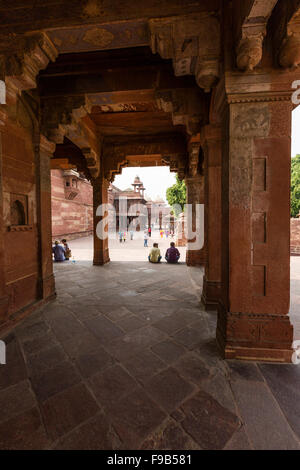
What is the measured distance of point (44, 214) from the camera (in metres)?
4.16

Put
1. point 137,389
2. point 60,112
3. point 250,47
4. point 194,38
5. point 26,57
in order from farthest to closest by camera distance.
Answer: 1. point 60,112
2. point 26,57
3. point 194,38
4. point 250,47
5. point 137,389

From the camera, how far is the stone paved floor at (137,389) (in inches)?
57.4

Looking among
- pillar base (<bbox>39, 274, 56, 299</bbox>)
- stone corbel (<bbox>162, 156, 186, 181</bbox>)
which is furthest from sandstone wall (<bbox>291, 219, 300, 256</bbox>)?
pillar base (<bbox>39, 274, 56, 299</bbox>)

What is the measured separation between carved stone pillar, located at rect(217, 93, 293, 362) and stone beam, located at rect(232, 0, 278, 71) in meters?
0.32

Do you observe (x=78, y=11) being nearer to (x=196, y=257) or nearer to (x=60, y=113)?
(x=60, y=113)

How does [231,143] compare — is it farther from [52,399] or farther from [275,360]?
[52,399]

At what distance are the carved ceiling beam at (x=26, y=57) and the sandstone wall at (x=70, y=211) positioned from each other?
564 inches

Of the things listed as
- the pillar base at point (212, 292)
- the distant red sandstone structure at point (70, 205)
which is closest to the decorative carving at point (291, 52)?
the pillar base at point (212, 292)

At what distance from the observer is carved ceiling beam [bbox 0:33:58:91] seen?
8.37 ft

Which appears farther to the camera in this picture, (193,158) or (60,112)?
(193,158)

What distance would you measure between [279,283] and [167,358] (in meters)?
1.55

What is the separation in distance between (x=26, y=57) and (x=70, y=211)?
662 inches


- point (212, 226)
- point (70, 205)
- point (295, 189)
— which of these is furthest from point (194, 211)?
point (295, 189)

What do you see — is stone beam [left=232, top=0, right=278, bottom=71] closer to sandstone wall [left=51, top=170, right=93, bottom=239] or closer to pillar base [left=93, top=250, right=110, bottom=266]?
pillar base [left=93, top=250, right=110, bottom=266]
